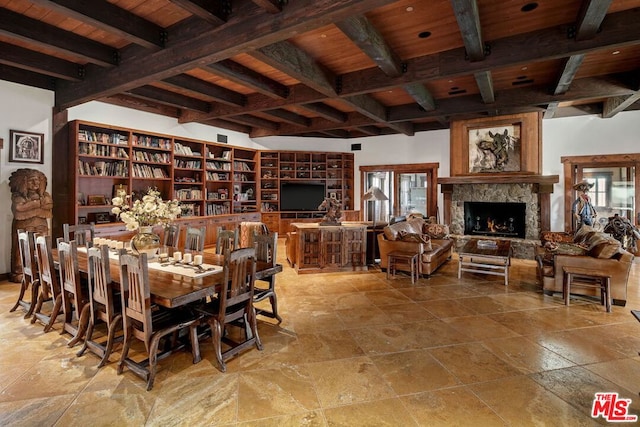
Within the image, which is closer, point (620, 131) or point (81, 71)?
point (81, 71)

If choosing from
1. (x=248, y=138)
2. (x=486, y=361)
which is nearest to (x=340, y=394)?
(x=486, y=361)

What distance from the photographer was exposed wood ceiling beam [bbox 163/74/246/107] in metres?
4.71

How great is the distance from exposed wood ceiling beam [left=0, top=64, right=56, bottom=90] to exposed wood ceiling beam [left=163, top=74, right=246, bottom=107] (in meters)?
2.07

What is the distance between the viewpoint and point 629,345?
2830mm

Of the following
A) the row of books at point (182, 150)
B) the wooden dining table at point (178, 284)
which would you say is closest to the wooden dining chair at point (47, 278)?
the wooden dining table at point (178, 284)

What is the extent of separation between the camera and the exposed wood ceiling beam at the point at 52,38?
3150 millimetres

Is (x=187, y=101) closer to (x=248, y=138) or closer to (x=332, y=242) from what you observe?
(x=248, y=138)

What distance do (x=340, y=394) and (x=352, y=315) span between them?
4.57ft

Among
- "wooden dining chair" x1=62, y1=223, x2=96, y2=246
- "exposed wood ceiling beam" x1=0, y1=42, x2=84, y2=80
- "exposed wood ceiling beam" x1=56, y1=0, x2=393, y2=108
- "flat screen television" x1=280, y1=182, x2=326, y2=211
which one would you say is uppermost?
"exposed wood ceiling beam" x1=0, y1=42, x2=84, y2=80

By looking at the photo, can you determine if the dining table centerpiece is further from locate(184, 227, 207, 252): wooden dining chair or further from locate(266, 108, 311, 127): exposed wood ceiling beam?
locate(266, 108, 311, 127): exposed wood ceiling beam

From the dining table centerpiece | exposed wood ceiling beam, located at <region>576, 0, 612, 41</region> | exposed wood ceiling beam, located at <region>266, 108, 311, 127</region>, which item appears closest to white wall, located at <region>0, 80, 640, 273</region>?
exposed wood ceiling beam, located at <region>266, 108, 311, 127</region>

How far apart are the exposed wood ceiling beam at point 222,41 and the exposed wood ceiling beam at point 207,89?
0.69 m

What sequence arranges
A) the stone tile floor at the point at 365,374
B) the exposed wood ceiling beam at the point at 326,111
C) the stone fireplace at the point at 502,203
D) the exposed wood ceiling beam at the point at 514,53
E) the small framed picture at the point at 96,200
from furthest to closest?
1. the stone fireplace at the point at 502,203
2. the exposed wood ceiling beam at the point at 326,111
3. the small framed picture at the point at 96,200
4. the exposed wood ceiling beam at the point at 514,53
5. the stone tile floor at the point at 365,374

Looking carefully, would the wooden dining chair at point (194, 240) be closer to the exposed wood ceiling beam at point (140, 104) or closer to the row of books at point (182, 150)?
the exposed wood ceiling beam at point (140, 104)
